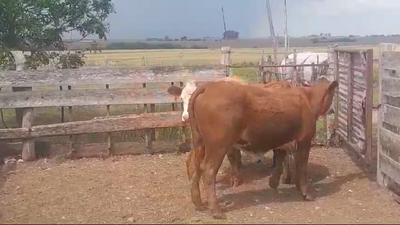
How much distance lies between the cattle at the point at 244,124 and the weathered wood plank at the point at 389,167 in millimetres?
1041

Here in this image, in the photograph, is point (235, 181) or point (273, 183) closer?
point (273, 183)

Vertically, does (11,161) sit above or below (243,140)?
below

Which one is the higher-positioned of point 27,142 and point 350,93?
point 350,93

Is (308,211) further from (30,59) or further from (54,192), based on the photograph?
(30,59)

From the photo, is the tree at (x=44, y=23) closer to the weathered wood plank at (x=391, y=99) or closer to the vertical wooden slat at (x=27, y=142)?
the vertical wooden slat at (x=27, y=142)

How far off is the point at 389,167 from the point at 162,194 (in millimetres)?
2908

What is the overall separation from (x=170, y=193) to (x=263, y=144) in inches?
56.9

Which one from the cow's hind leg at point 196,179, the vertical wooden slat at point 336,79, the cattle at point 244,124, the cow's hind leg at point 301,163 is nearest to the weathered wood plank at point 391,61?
the cattle at point 244,124

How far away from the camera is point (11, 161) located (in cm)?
921

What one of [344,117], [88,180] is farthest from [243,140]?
[344,117]

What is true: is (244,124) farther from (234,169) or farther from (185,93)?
(185,93)

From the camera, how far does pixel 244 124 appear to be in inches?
248

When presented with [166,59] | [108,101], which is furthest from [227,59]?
[166,59]

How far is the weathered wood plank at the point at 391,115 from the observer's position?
6773 millimetres
